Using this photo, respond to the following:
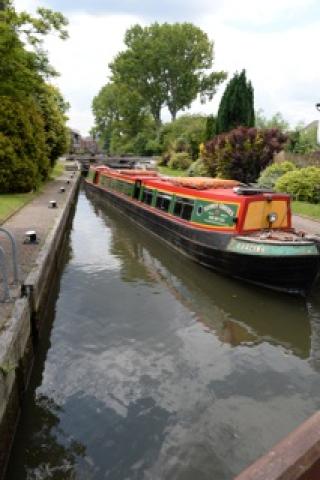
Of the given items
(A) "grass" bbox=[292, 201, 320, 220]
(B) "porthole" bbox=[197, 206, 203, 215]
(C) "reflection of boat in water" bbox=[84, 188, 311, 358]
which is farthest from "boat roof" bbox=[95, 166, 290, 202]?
(A) "grass" bbox=[292, 201, 320, 220]

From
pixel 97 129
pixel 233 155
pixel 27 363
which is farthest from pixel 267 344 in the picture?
pixel 97 129

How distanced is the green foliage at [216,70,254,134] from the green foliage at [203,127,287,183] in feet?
23.1

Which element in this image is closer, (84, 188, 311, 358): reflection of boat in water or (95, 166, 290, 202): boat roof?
(84, 188, 311, 358): reflection of boat in water

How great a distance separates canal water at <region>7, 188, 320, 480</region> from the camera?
4.47m

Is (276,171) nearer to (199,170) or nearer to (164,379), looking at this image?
(199,170)

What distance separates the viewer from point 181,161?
120 ft

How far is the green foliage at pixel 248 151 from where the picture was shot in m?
20.6

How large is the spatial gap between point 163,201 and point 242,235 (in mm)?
5563

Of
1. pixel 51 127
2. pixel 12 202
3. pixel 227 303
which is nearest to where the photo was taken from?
pixel 227 303

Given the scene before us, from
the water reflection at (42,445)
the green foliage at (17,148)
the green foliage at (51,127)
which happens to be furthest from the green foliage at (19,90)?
the water reflection at (42,445)

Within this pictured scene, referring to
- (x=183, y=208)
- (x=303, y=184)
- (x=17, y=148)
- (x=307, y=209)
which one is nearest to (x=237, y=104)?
(x=303, y=184)

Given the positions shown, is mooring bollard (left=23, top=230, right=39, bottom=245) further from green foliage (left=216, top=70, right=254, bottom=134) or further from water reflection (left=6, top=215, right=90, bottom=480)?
green foliage (left=216, top=70, right=254, bottom=134)

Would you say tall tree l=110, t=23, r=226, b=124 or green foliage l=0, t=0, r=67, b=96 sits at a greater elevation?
tall tree l=110, t=23, r=226, b=124

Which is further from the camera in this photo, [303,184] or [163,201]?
[303,184]
